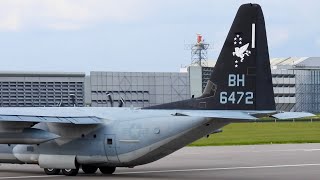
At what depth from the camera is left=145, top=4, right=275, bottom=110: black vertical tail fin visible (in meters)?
27.6

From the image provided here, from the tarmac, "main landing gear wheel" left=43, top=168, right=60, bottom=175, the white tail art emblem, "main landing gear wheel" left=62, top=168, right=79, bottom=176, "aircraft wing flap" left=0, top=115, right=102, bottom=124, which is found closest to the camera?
"aircraft wing flap" left=0, top=115, right=102, bottom=124

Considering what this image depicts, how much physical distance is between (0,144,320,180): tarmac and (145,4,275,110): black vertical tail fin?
2929mm

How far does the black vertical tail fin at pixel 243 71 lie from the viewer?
27.6m

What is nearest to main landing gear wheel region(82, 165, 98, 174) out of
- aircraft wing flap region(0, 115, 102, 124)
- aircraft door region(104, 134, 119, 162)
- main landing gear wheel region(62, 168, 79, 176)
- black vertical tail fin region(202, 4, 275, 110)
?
main landing gear wheel region(62, 168, 79, 176)

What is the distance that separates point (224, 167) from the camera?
3394 cm

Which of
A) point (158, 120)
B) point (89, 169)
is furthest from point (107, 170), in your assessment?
point (158, 120)

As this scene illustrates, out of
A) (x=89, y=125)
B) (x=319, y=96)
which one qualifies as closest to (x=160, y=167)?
(x=89, y=125)

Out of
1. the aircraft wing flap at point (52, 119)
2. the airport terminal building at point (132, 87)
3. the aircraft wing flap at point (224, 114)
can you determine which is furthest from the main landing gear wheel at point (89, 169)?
the aircraft wing flap at point (224, 114)

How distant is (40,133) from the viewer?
28.7 meters

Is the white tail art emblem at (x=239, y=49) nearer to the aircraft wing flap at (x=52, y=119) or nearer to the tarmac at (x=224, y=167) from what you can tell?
the tarmac at (x=224, y=167)

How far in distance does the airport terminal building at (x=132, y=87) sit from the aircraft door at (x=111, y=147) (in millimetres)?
5404

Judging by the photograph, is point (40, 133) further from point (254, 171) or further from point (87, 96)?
point (87, 96)

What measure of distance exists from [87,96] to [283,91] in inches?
2696

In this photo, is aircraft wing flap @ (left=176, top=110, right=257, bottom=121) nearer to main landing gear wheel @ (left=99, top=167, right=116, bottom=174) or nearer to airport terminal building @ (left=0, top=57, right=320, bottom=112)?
main landing gear wheel @ (left=99, top=167, right=116, bottom=174)
